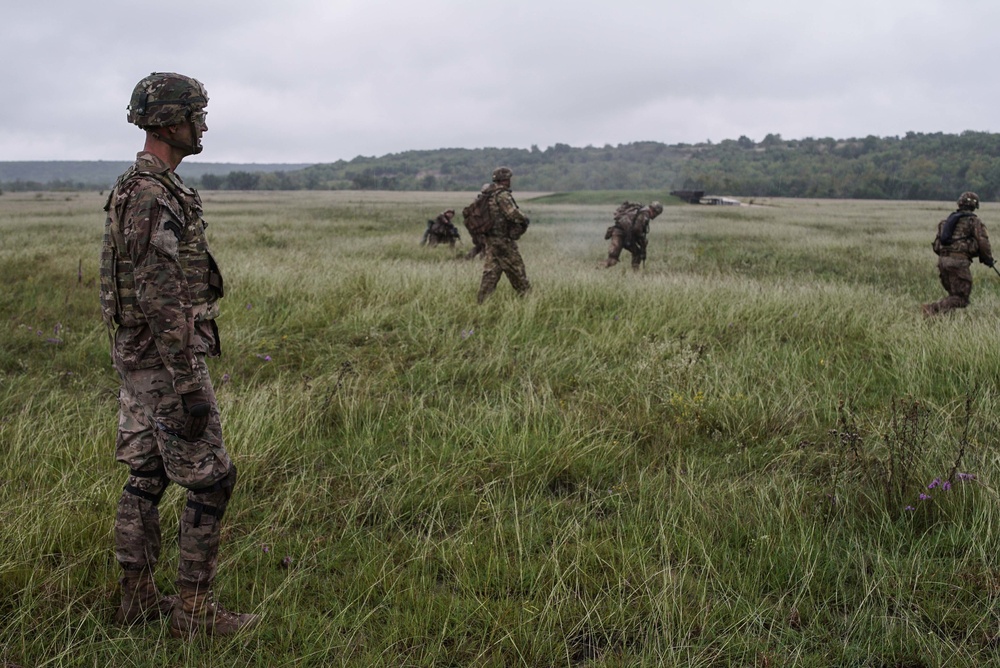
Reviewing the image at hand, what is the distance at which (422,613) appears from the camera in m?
2.40

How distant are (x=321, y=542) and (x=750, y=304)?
17.9 feet

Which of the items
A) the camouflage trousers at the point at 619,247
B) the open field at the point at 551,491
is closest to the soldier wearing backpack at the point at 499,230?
the open field at the point at 551,491

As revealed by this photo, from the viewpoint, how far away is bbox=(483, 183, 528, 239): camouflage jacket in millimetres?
7762

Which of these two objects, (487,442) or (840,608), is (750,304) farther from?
(840,608)

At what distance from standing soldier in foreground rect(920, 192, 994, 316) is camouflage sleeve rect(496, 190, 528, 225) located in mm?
4757

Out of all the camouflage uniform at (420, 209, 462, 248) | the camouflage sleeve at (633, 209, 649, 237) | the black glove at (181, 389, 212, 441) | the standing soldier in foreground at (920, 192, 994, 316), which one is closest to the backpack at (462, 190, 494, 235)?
the camouflage sleeve at (633, 209, 649, 237)

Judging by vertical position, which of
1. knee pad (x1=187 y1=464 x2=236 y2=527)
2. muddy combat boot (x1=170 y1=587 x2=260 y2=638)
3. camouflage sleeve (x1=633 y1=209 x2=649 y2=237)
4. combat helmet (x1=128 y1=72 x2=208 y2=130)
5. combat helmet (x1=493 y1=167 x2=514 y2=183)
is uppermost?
combat helmet (x1=493 y1=167 x2=514 y2=183)

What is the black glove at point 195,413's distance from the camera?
83.3 inches

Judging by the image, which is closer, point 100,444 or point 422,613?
point 422,613

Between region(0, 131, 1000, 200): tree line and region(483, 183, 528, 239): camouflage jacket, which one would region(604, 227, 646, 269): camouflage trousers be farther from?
region(0, 131, 1000, 200): tree line

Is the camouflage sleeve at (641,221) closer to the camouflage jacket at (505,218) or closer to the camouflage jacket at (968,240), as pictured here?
the camouflage jacket at (505,218)

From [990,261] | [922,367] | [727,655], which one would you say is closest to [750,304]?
[922,367]

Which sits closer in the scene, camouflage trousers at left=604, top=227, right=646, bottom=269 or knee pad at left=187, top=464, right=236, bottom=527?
knee pad at left=187, top=464, right=236, bottom=527

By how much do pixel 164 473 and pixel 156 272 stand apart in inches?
30.2
